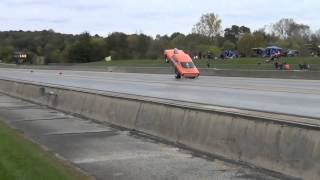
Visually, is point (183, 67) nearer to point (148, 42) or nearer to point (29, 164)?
point (29, 164)

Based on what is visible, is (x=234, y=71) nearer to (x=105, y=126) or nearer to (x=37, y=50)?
(x=105, y=126)

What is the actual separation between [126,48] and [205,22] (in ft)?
103

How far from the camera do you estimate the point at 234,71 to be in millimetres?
46125

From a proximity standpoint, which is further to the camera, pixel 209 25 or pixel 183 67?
pixel 209 25

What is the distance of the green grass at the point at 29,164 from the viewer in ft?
31.9

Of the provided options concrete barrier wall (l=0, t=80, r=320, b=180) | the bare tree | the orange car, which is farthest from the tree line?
concrete barrier wall (l=0, t=80, r=320, b=180)

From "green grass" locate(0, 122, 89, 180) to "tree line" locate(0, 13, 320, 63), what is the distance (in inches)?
4620

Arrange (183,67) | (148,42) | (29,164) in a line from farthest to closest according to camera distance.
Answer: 1. (148,42)
2. (183,67)
3. (29,164)

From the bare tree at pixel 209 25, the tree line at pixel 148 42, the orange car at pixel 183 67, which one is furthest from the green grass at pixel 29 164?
the bare tree at pixel 209 25

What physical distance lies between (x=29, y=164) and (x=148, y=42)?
151717 millimetres

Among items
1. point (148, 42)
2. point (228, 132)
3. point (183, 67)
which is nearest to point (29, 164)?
point (228, 132)

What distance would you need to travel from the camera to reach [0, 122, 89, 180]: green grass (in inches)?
383

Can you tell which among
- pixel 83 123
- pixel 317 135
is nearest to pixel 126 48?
pixel 83 123

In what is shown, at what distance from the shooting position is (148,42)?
6373 inches
